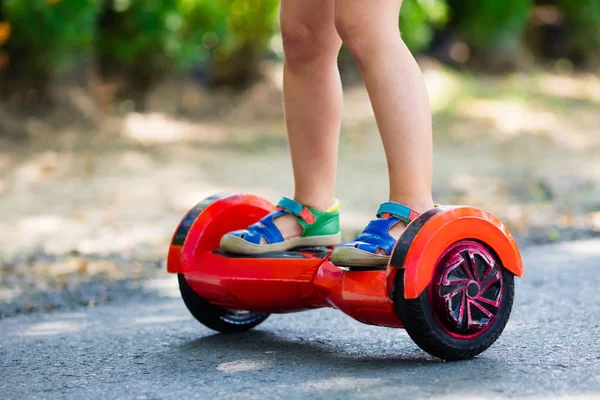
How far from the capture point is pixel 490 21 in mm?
10430

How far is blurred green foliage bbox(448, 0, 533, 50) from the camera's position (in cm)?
1013

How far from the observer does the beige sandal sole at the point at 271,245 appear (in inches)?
105

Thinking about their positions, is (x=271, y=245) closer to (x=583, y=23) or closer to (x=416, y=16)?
(x=416, y=16)

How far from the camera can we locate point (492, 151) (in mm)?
7543

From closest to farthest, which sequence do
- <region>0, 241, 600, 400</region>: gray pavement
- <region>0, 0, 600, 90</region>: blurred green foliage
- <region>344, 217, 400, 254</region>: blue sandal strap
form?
<region>0, 241, 600, 400</region>: gray pavement
<region>344, 217, 400, 254</region>: blue sandal strap
<region>0, 0, 600, 90</region>: blurred green foliage

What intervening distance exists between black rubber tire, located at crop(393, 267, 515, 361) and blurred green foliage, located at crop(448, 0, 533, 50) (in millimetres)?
8228

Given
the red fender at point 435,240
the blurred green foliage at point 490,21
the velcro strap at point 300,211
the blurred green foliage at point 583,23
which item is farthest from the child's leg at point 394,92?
the blurred green foliage at point 583,23

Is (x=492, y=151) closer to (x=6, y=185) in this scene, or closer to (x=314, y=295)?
(x=6, y=185)

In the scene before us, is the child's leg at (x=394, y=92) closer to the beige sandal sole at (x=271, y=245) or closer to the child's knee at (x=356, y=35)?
the child's knee at (x=356, y=35)

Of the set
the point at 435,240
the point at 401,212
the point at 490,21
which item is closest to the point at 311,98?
the point at 401,212

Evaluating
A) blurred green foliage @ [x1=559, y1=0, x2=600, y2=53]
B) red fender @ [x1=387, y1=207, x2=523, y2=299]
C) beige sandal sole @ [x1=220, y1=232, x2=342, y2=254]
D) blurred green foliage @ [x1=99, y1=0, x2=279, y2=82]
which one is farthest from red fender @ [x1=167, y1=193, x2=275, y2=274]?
blurred green foliage @ [x1=559, y1=0, x2=600, y2=53]

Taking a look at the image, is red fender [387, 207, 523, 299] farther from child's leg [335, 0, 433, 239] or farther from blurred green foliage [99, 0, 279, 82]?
blurred green foliage [99, 0, 279, 82]

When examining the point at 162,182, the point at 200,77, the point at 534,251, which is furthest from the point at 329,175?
the point at 200,77

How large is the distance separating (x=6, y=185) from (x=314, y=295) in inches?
152
